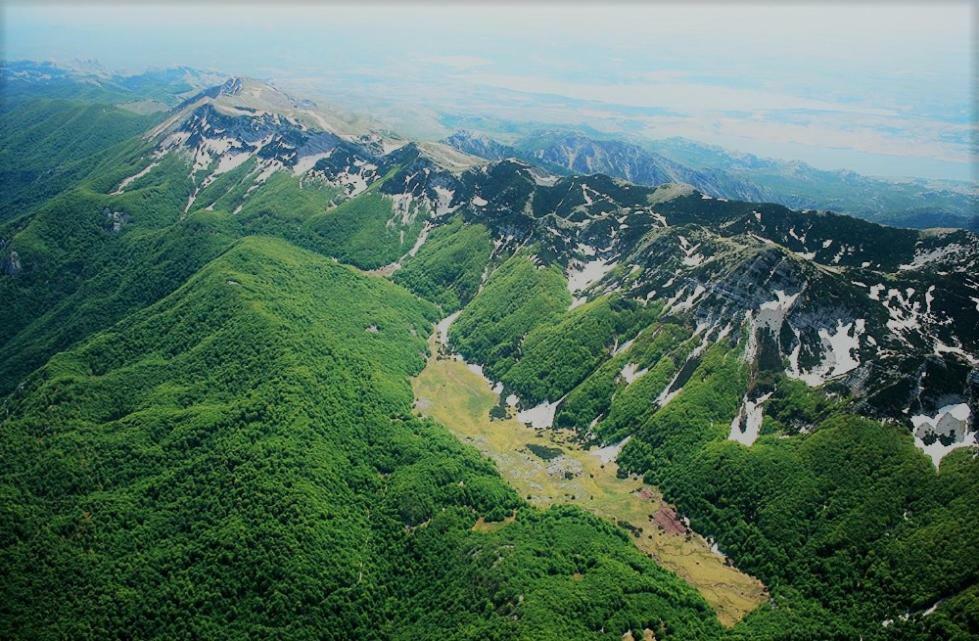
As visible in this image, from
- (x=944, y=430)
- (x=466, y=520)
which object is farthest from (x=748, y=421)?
(x=466, y=520)

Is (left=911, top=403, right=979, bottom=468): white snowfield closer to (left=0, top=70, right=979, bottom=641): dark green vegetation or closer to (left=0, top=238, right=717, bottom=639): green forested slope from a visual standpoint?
(left=0, top=70, right=979, bottom=641): dark green vegetation

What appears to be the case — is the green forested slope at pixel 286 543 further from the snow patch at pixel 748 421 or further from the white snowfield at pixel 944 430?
the white snowfield at pixel 944 430

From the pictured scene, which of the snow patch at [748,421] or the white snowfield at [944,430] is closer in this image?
the white snowfield at [944,430]

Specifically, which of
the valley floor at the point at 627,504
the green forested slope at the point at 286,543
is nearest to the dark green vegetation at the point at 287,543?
the green forested slope at the point at 286,543

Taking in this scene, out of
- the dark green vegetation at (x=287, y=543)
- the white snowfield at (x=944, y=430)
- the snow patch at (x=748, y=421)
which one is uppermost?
the white snowfield at (x=944, y=430)

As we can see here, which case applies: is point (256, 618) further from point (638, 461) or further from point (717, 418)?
point (717, 418)

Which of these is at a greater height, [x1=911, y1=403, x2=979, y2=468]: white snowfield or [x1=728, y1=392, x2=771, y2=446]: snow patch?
[x1=911, y1=403, x2=979, y2=468]: white snowfield

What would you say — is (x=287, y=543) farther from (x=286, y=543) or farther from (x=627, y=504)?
(x=627, y=504)

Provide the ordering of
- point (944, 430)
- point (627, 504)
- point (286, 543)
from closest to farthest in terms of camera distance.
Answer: point (286, 543) → point (944, 430) → point (627, 504)

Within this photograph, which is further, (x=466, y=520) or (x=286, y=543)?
(x=466, y=520)

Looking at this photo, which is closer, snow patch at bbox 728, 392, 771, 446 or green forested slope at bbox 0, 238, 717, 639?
green forested slope at bbox 0, 238, 717, 639

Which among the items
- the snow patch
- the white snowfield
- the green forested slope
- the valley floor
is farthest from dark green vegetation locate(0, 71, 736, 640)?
the white snowfield
